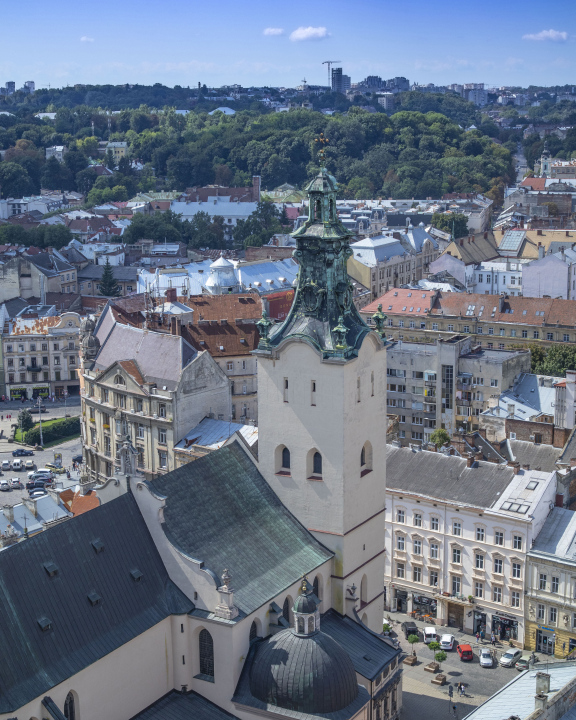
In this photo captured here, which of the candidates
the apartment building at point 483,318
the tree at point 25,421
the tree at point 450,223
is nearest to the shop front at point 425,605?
the apartment building at point 483,318

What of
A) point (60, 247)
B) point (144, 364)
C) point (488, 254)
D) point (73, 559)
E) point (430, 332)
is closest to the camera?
point (73, 559)

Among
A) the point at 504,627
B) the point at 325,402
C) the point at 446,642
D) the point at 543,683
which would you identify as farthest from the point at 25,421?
the point at 543,683

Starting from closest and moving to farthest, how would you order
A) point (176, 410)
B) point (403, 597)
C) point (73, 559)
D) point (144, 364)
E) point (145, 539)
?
point (73, 559)
point (145, 539)
point (403, 597)
point (176, 410)
point (144, 364)

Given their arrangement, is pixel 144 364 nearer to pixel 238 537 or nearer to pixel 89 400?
pixel 89 400

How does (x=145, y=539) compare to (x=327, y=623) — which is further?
(x=327, y=623)

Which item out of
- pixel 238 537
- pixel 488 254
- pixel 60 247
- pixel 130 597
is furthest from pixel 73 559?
pixel 60 247

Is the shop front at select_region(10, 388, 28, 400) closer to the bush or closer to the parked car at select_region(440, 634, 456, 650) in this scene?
the bush

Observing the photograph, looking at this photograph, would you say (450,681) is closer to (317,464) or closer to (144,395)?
(317,464)
